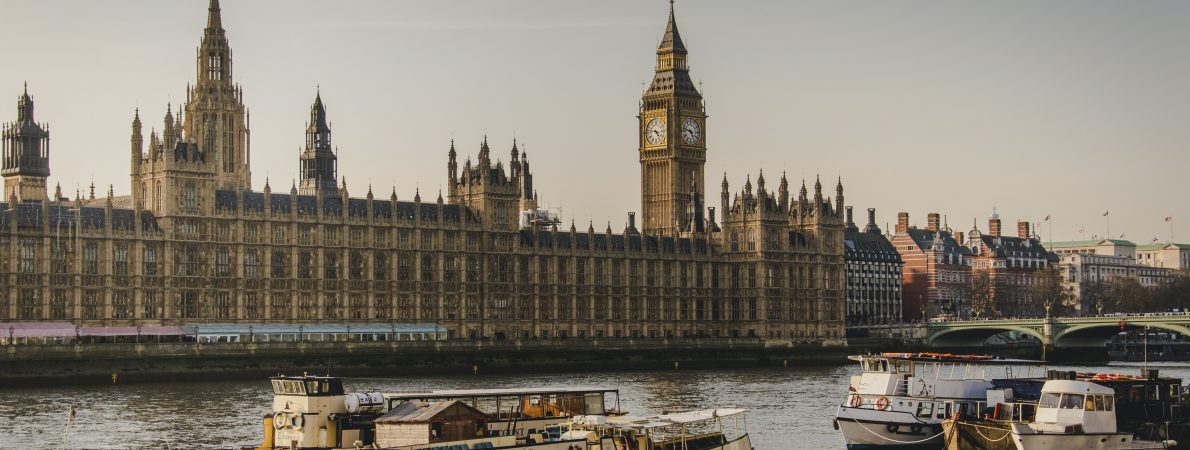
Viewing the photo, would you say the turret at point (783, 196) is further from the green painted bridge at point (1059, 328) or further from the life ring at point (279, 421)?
the life ring at point (279, 421)

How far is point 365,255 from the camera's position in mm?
158250

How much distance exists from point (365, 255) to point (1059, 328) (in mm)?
64690

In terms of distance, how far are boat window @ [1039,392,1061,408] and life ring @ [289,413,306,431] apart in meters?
27.3

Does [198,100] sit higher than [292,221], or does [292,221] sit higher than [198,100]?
[198,100]

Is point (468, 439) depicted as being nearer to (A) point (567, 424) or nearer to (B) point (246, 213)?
(A) point (567, 424)

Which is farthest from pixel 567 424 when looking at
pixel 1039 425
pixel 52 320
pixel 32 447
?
pixel 52 320

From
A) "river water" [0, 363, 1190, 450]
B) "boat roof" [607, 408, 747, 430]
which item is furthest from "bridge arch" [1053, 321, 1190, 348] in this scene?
"boat roof" [607, 408, 747, 430]

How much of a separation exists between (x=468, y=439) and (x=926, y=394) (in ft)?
78.9

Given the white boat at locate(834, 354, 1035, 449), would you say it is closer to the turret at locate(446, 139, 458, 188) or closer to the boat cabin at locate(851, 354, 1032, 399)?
the boat cabin at locate(851, 354, 1032, 399)

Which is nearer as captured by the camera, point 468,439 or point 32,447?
point 468,439

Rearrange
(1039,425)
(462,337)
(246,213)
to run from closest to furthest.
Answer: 1. (1039,425)
2. (246,213)
3. (462,337)

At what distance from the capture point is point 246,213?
150 m

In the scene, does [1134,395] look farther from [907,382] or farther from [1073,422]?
[907,382]

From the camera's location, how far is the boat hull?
78.2 meters
